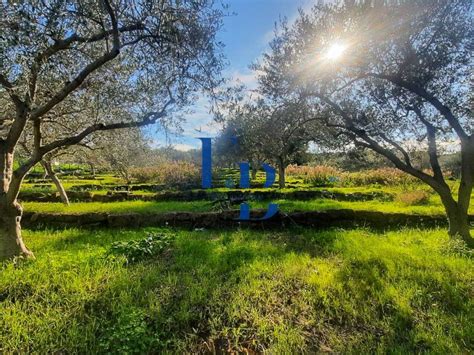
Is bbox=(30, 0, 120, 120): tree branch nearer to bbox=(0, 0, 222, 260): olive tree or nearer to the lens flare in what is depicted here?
bbox=(0, 0, 222, 260): olive tree

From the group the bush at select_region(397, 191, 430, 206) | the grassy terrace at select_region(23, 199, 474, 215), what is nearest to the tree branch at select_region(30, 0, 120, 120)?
the grassy terrace at select_region(23, 199, 474, 215)

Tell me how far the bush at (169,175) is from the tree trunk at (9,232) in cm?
1399

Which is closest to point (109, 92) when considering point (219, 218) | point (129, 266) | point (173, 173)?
point (129, 266)

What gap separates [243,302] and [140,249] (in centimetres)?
266

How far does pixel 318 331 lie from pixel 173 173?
812 inches

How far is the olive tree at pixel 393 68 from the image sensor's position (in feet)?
19.2

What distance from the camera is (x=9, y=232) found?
16.9ft

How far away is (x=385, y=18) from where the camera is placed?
5.82 metres

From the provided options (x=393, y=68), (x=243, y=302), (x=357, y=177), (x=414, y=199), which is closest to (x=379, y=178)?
(x=357, y=177)

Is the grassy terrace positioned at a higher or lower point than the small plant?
higher

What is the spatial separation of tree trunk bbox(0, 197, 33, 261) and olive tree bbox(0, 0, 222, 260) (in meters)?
0.01

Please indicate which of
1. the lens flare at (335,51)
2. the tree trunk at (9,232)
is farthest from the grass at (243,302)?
the lens flare at (335,51)

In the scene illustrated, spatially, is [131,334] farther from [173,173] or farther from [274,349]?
[173,173]

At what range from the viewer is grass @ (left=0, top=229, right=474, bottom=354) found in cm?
326
